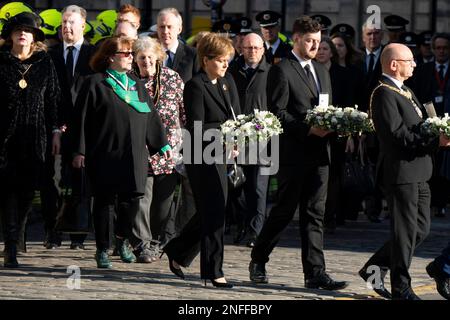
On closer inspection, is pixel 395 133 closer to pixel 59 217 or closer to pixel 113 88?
pixel 113 88

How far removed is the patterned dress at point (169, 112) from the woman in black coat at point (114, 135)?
0.73 metres

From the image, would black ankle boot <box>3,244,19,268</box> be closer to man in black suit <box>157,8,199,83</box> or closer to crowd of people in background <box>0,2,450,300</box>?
crowd of people in background <box>0,2,450,300</box>

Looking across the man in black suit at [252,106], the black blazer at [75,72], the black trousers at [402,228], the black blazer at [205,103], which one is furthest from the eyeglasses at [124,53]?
the black trousers at [402,228]

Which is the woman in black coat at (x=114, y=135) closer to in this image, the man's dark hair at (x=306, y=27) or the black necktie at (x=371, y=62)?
the man's dark hair at (x=306, y=27)

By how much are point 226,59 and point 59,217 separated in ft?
9.20

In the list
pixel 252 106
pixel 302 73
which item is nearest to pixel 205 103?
pixel 302 73

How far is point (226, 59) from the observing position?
40.9 ft

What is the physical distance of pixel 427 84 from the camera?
1861cm

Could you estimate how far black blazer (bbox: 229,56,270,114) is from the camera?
627 inches

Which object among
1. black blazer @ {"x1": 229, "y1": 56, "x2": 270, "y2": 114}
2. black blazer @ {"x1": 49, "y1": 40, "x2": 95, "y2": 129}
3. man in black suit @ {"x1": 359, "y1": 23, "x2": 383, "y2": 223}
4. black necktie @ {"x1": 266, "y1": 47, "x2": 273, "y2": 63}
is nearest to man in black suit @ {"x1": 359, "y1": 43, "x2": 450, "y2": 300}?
black blazer @ {"x1": 49, "y1": 40, "x2": 95, "y2": 129}

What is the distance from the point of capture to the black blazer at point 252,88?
15922mm
